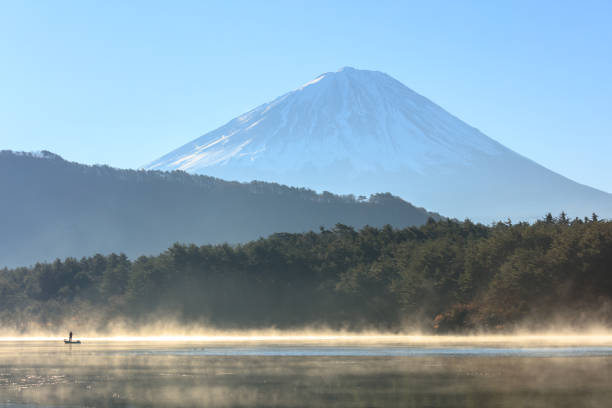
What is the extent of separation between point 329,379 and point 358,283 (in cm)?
6521

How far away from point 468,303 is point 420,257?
32.8 feet

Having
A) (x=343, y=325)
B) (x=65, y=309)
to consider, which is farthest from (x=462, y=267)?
(x=65, y=309)

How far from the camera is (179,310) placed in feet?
380

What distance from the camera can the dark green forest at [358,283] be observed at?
8312cm

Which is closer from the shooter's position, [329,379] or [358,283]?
[329,379]

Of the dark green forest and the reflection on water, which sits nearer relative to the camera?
the reflection on water

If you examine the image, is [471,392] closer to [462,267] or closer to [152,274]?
[462,267]

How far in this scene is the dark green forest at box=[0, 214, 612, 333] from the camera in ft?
273

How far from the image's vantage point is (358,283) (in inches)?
4163

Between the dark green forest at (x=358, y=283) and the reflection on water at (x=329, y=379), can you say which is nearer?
the reflection on water at (x=329, y=379)

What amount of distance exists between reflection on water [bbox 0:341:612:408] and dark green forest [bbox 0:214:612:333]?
81.8 feet

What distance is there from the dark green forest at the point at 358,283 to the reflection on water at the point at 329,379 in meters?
24.9

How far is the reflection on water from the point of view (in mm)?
33250

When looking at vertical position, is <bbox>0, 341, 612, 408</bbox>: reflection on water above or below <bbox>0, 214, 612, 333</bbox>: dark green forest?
below
